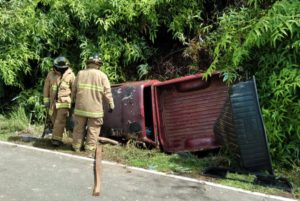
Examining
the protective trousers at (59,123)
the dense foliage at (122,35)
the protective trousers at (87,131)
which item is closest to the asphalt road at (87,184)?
the protective trousers at (87,131)

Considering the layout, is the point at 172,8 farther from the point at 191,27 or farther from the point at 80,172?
the point at 80,172

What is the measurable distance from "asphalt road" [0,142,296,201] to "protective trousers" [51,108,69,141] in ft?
3.24

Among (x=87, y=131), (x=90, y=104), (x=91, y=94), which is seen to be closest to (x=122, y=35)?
(x=91, y=94)

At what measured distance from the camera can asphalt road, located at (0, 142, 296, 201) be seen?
5566 millimetres

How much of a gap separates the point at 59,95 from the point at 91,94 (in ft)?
2.68

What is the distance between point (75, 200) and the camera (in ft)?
17.8

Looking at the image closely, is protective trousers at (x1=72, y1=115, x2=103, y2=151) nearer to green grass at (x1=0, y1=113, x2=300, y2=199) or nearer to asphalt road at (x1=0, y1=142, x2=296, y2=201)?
green grass at (x1=0, y1=113, x2=300, y2=199)

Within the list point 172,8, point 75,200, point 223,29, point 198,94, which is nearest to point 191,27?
point 172,8

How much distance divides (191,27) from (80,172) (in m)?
3.88

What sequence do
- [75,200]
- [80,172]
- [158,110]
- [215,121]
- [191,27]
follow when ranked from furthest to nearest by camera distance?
[191,27] < [158,110] < [215,121] < [80,172] < [75,200]

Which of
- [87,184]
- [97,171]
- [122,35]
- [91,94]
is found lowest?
[87,184]

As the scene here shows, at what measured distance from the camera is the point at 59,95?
319 inches

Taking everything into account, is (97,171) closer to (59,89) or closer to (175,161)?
(175,161)

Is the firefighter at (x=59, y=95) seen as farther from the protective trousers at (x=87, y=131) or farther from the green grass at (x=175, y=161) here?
the protective trousers at (x=87, y=131)
